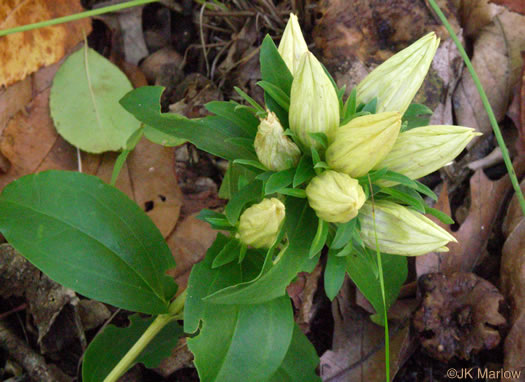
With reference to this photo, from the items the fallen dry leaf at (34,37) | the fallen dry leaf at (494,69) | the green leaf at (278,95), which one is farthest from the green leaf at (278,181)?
the fallen dry leaf at (34,37)

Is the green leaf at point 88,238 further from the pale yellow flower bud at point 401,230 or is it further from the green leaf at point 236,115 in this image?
the pale yellow flower bud at point 401,230

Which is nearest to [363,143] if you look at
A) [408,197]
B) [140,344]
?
[408,197]

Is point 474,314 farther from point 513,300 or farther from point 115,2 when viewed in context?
point 115,2

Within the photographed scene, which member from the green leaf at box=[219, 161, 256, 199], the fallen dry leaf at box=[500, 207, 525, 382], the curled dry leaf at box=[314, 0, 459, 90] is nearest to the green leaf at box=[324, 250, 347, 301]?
the green leaf at box=[219, 161, 256, 199]

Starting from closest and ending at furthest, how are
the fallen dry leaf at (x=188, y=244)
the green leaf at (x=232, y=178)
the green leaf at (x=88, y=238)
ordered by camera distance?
the green leaf at (x=88, y=238), the green leaf at (x=232, y=178), the fallen dry leaf at (x=188, y=244)

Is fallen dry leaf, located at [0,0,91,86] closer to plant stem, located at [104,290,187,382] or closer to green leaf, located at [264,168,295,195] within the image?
plant stem, located at [104,290,187,382]

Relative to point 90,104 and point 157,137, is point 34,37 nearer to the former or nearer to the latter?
point 90,104
